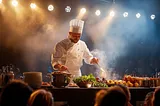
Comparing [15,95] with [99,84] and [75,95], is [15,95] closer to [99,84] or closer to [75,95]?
[75,95]

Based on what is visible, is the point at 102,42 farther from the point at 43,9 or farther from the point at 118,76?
the point at 43,9

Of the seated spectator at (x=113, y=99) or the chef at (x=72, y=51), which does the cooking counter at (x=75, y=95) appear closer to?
the chef at (x=72, y=51)

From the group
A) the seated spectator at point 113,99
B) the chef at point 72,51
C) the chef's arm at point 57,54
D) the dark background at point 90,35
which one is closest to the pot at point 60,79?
the chef's arm at point 57,54

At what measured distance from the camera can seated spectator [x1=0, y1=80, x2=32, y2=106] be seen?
220 centimetres

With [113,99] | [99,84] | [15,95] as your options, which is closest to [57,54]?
[99,84]

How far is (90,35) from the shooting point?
8.55 meters

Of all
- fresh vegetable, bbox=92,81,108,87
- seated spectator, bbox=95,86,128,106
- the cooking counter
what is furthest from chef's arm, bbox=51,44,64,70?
seated spectator, bbox=95,86,128,106

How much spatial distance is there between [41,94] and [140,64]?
7.15m

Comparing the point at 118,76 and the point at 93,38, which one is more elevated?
the point at 93,38

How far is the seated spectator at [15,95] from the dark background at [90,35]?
18.2 ft

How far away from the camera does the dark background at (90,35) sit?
25.9ft

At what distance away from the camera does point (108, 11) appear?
26.9ft

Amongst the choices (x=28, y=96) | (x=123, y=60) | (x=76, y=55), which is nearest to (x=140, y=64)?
(x=123, y=60)

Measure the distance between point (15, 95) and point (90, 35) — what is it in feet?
21.1
